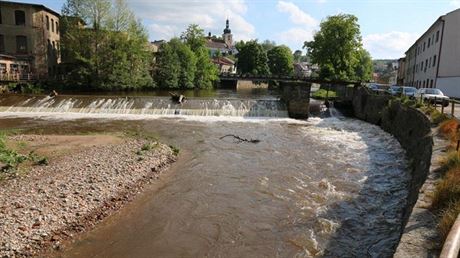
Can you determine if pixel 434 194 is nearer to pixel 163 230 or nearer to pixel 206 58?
pixel 163 230

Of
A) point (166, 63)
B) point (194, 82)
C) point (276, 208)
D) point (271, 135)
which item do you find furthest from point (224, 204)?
point (194, 82)

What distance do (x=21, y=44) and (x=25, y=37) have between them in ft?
3.56

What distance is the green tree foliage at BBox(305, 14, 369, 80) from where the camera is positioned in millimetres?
62531

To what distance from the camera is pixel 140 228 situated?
965 cm

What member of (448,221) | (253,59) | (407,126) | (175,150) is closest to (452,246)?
(448,221)

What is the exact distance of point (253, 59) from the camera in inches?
4097

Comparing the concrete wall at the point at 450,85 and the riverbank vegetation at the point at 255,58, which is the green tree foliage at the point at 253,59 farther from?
the concrete wall at the point at 450,85

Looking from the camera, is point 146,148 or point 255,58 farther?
point 255,58

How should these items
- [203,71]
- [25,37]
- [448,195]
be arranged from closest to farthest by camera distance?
[448,195] < [25,37] < [203,71]

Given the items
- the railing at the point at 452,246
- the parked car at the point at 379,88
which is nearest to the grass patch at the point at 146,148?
the railing at the point at 452,246

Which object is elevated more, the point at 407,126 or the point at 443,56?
the point at 443,56

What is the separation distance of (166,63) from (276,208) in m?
50.9

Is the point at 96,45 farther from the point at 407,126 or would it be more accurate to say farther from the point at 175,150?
the point at 407,126

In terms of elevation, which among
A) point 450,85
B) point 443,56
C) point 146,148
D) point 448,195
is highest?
point 443,56
